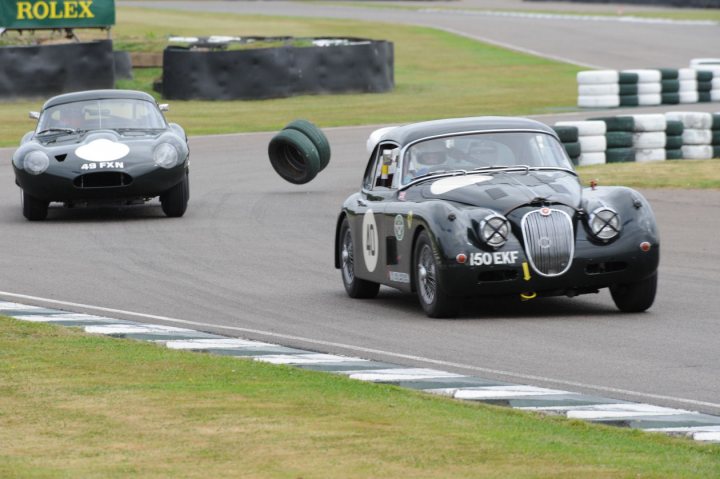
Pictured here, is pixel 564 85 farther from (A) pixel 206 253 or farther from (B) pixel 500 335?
(B) pixel 500 335

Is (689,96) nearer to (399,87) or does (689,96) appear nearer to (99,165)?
(399,87)

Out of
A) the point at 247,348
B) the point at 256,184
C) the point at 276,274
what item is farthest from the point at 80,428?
the point at 256,184

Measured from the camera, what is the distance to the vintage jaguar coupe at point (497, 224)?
1027cm

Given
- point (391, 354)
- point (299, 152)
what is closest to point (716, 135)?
point (299, 152)

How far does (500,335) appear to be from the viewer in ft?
32.2

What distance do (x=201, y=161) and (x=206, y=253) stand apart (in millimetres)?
9438

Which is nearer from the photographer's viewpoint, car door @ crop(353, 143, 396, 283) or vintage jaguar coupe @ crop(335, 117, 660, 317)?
vintage jaguar coupe @ crop(335, 117, 660, 317)

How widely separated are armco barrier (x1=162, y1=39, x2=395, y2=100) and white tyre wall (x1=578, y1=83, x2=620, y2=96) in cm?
549

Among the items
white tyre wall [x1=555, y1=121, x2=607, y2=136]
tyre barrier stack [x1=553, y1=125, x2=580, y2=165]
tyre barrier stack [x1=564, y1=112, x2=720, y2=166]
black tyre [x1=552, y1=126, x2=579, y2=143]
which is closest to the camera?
black tyre [x1=552, y1=126, x2=579, y2=143]

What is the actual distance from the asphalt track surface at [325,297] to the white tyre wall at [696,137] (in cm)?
383

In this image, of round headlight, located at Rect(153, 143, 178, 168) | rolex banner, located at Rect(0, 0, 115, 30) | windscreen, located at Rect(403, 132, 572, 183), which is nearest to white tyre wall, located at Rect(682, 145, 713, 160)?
round headlight, located at Rect(153, 143, 178, 168)

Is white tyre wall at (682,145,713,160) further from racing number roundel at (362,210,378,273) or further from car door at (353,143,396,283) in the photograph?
racing number roundel at (362,210,378,273)

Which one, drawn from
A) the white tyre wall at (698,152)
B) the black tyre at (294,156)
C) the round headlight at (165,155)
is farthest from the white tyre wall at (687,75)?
the round headlight at (165,155)

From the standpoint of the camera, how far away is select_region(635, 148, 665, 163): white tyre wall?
71.7ft
